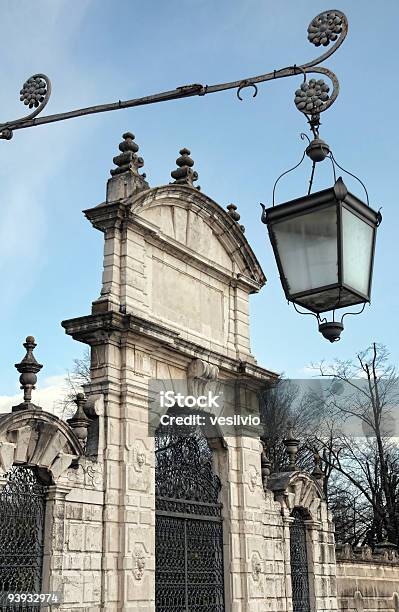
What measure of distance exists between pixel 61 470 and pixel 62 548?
34.3 inches

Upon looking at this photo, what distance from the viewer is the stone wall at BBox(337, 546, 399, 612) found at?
49.6 feet

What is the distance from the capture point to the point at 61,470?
344 inches

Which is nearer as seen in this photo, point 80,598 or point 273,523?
point 80,598

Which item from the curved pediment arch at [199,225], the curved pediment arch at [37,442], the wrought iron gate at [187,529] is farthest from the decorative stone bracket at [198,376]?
the curved pediment arch at [37,442]

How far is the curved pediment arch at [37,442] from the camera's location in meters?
8.11

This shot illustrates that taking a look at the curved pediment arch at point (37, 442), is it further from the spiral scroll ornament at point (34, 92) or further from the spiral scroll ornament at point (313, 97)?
the spiral scroll ornament at point (313, 97)

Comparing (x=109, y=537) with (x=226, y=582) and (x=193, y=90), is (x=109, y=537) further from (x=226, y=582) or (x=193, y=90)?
(x=193, y=90)

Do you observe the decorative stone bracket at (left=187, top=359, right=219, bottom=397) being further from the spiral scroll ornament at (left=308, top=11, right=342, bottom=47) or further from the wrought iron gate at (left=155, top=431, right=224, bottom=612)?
the spiral scroll ornament at (left=308, top=11, right=342, bottom=47)

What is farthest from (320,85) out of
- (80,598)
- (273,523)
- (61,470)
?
(273,523)

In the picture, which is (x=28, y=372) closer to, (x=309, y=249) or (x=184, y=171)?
(x=184, y=171)

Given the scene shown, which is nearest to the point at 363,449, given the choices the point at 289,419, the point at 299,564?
the point at 289,419

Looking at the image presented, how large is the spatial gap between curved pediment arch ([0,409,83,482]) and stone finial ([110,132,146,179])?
4164mm

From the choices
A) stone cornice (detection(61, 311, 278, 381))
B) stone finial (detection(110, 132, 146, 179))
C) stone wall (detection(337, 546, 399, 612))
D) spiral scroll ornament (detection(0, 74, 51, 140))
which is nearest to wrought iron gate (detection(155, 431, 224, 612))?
stone cornice (detection(61, 311, 278, 381))

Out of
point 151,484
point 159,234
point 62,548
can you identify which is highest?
point 159,234
